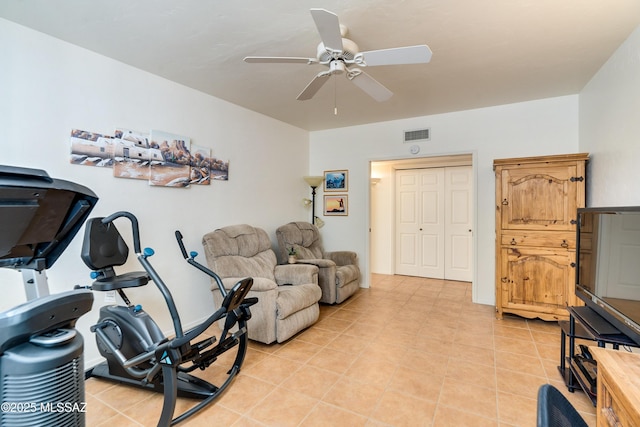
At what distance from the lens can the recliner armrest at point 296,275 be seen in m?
3.42

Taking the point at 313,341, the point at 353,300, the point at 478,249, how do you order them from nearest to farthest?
the point at 313,341 → the point at 478,249 → the point at 353,300

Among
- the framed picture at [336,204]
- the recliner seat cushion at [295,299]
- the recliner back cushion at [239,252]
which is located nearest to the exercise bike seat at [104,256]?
the recliner back cushion at [239,252]

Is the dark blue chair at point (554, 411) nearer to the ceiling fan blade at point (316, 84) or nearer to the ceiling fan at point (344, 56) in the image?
the ceiling fan at point (344, 56)

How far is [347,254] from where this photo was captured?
463 centimetres

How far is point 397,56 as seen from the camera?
1.90 metres

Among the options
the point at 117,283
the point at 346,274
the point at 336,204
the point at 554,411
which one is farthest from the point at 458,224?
the point at 117,283


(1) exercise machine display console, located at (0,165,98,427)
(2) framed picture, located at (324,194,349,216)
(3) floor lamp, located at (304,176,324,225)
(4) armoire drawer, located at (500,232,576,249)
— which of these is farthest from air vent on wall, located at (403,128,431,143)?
(1) exercise machine display console, located at (0,165,98,427)

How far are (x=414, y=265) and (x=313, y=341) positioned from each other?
352 cm

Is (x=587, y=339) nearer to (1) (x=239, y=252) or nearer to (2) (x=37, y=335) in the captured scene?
(2) (x=37, y=335)

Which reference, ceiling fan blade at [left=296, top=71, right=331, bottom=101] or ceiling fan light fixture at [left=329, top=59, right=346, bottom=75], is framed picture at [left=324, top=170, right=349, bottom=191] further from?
ceiling fan light fixture at [left=329, top=59, right=346, bottom=75]

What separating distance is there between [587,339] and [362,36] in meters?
2.63

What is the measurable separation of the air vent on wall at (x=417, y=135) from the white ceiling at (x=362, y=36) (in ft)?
3.08

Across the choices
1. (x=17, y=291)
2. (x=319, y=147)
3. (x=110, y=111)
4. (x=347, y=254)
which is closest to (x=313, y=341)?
(x=347, y=254)

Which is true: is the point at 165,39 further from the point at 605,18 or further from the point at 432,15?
the point at 605,18
